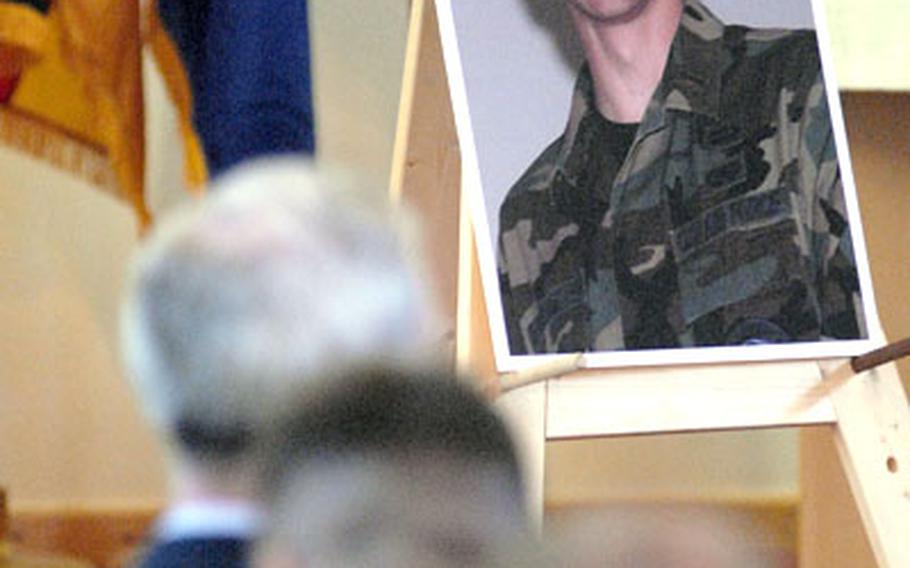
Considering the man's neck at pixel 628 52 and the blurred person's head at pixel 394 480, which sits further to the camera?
the man's neck at pixel 628 52

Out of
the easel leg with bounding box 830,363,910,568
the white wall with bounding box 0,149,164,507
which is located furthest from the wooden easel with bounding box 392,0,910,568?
the white wall with bounding box 0,149,164,507

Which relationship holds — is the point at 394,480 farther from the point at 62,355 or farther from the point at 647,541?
the point at 62,355

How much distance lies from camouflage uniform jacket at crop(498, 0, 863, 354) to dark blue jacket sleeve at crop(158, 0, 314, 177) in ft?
0.81

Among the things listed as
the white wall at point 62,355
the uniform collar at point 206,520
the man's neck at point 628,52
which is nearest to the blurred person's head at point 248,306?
the uniform collar at point 206,520

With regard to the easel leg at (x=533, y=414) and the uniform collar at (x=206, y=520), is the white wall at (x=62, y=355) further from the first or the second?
the uniform collar at (x=206, y=520)

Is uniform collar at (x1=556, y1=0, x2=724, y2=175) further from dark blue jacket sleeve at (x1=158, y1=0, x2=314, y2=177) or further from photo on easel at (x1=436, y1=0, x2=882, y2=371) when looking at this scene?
dark blue jacket sleeve at (x1=158, y1=0, x2=314, y2=177)

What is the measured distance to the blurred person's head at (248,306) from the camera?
81cm

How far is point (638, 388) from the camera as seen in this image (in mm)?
1970

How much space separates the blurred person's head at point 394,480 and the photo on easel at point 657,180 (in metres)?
1.32

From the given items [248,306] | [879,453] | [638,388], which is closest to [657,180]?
[638,388]

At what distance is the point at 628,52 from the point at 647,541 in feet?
5.12

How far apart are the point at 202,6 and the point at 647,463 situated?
4.10ft

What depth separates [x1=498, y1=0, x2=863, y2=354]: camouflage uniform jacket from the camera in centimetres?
198

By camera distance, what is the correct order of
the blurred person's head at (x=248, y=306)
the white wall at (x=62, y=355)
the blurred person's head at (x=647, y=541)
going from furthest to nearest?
1. the white wall at (x=62, y=355)
2. the blurred person's head at (x=248, y=306)
3. the blurred person's head at (x=647, y=541)
